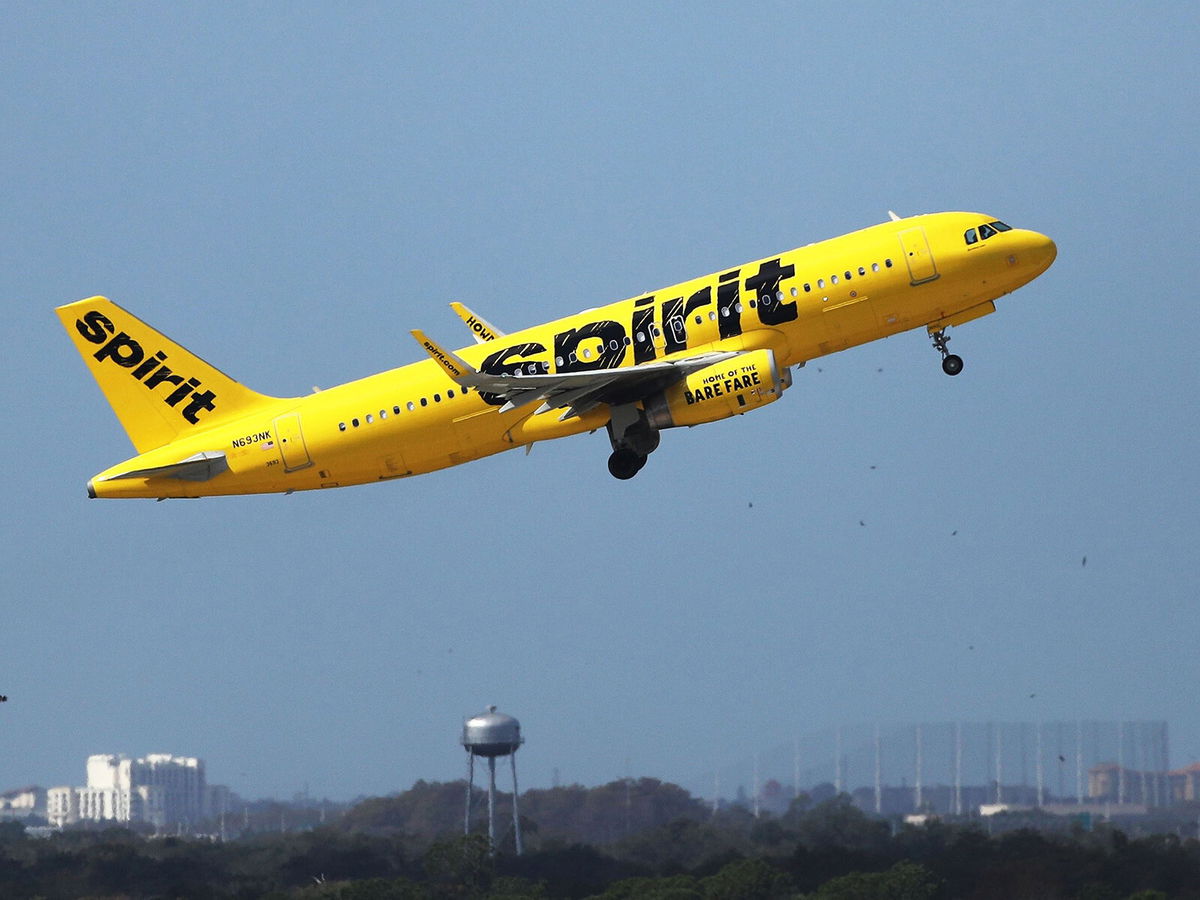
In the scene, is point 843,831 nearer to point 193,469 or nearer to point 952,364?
point 952,364

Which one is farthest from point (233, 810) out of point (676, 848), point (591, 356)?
point (591, 356)

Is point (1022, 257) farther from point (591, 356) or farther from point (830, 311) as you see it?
point (591, 356)

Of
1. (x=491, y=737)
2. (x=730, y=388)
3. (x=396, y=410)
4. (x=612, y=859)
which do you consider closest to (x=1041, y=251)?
(x=730, y=388)

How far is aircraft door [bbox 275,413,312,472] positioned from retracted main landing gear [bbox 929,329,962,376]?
817 inches

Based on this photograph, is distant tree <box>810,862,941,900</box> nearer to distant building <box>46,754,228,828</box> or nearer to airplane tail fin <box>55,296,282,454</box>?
airplane tail fin <box>55,296,282,454</box>

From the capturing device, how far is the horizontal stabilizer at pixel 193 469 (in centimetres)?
5544

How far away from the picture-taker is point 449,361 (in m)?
48.5

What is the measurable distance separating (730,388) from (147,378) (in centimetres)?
2054

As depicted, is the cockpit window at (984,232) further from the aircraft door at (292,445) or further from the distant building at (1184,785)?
the distant building at (1184,785)

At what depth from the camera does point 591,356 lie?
5288 cm

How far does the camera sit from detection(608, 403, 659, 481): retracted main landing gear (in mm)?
53750

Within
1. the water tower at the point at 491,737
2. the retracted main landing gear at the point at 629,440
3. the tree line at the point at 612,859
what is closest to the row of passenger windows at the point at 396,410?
the retracted main landing gear at the point at 629,440

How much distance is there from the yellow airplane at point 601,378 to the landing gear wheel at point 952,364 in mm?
47

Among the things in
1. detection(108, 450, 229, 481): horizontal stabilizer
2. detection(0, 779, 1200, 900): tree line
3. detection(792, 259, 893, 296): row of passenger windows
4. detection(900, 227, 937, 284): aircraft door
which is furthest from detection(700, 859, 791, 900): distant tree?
detection(900, 227, 937, 284): aircraft door
